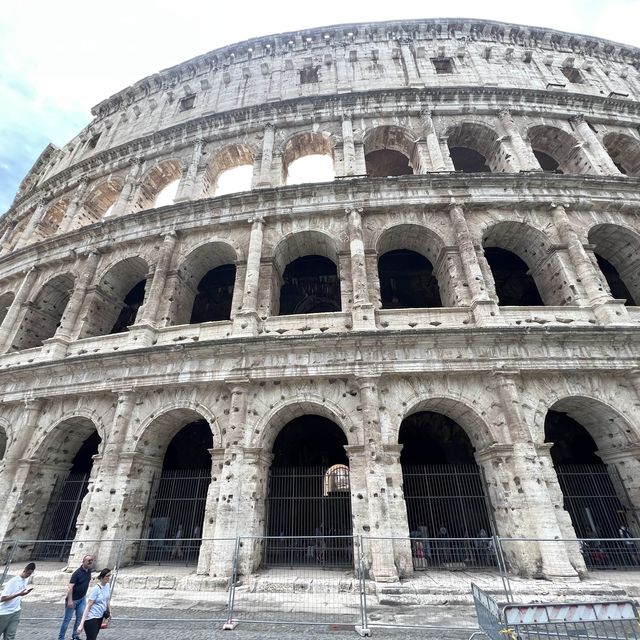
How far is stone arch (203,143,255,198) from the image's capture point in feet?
→ 45.7

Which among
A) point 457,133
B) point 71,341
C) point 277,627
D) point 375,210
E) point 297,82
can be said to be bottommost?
point 277,627

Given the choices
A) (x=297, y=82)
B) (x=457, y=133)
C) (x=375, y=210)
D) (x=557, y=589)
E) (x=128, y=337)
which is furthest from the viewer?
(x=297, y=82)

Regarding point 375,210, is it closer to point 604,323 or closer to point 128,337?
point 604,323

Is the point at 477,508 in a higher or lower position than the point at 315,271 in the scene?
lower

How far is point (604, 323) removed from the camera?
339 inches

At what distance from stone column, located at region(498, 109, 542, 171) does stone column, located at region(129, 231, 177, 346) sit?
11.9 m

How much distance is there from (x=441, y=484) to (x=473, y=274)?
5.88 metres

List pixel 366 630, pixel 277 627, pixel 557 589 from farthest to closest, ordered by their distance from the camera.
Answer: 1. pixel 557 589
2. pixel 277 627
3. pixel 366 630

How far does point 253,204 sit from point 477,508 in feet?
36.4

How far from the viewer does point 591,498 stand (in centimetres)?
929

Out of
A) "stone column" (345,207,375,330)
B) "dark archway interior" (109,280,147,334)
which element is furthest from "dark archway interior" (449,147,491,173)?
"dark archway interior" (109,280,147,334)

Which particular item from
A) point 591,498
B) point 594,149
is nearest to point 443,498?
point 591,498

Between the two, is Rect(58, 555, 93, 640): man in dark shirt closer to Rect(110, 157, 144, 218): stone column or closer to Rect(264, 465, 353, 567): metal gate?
Rect(264, 465, 353, 567): metal gate

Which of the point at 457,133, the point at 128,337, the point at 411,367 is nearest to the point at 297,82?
the point at 457,133
